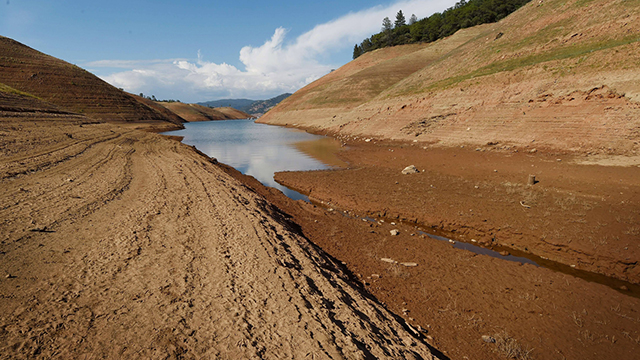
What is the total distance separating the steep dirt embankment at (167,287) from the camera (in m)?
3.60

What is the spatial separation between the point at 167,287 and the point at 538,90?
2660cm

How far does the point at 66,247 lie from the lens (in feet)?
18.6

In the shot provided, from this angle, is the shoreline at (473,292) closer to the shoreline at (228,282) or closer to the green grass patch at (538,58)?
the shoreline at (228,282)

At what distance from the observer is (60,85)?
59.1 m

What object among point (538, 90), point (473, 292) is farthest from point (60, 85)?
point (538, 90)

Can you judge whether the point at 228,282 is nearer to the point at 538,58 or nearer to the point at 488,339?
the point at 488,339

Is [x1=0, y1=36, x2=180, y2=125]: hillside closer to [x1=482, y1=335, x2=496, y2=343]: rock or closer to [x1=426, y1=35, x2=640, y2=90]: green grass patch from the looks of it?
[x1=426, y1=35, x2=640, y2=90]: green grass patch

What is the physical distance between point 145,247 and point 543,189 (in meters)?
14.7

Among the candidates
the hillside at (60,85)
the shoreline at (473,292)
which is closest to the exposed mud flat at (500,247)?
the shoreline at (473,292)

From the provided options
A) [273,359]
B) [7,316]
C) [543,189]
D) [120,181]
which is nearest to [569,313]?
[273,359]

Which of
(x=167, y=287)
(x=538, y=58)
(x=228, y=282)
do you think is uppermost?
(x=538, y=58)

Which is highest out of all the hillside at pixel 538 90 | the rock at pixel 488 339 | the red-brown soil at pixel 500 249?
the hillside at pixel 538 90

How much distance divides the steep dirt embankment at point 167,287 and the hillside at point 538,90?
18.6 metres

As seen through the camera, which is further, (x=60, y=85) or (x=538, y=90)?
(x=60, y=85)
